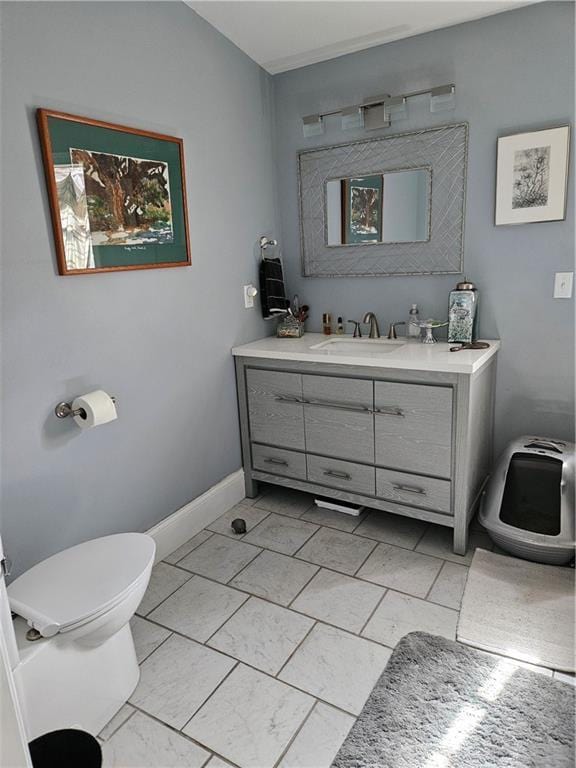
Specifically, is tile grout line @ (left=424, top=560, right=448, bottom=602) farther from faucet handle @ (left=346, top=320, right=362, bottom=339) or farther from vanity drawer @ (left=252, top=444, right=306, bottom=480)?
faucet handle @ (left=346, top=320, right=362, bottom=339)

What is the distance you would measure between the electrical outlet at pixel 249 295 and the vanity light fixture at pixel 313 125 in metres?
0.90

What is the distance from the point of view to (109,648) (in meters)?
1.65

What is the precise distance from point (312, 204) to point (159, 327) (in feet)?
4.09

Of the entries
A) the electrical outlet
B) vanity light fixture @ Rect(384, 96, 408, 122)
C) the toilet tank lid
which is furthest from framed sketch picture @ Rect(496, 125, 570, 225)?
the toilet tank lid

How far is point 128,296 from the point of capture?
2.17 m

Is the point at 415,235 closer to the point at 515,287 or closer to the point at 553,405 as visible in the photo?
the point at 515,287

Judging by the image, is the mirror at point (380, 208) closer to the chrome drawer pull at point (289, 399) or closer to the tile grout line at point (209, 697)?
the chrome drawer pull at point (289, 399)

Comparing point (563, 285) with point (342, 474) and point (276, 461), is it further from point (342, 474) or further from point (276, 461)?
point (276, 461)

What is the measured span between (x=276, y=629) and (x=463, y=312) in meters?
1.67

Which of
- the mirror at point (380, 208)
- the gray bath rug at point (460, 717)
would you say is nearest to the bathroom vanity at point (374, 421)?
the mirror at point (380, 208)

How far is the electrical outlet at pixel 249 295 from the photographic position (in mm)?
2887

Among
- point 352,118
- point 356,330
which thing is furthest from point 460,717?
point 352,118

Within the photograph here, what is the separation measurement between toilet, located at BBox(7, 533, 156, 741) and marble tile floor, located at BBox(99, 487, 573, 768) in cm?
13

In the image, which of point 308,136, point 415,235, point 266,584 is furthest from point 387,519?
point 308,136
